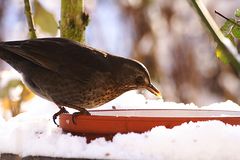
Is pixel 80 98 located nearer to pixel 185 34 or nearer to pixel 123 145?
pixel 123 145

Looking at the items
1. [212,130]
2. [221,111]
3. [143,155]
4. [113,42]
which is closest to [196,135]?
[212,130]

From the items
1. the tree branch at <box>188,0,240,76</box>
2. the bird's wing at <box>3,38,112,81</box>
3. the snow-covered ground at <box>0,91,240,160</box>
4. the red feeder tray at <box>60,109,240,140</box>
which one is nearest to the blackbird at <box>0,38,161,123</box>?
the bird's wing at <box>3,38,112,81</box>

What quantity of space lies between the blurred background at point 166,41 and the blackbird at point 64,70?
72.8 inches

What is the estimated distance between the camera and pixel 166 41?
15.8 ft

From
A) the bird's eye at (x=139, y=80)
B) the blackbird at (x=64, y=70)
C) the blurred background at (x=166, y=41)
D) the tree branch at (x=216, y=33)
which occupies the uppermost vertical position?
the tree branch at (x=216, y=33)

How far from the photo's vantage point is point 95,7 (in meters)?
5.05

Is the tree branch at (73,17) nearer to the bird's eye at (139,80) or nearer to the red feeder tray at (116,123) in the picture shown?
the bird's eye at (139,80)

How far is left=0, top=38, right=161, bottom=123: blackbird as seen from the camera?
2.62 meters

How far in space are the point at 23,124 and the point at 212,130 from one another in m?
0.71

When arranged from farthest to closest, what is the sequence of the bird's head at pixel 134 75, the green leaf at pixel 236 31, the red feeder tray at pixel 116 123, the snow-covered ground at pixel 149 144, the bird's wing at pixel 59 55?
the bird's head at pixel 134 75, the bird's wing at pixel 59 55, the green leaf at pixel 236 31, the red feeder tray at pixel 116 123, the snow-covered ground at pixel 149 144

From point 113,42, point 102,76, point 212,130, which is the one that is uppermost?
point 212,130

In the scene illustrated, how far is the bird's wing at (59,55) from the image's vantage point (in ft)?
8.53

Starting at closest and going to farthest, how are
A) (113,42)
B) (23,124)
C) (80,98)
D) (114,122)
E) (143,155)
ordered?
(143,155) < (114,122) < (23,124) < (80,98) < (113,42)

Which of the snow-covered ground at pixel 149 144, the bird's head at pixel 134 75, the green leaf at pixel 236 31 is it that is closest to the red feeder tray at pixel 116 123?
the snow-covered ground at pixel 149 144
